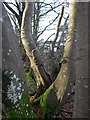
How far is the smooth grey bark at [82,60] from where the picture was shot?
300 centimetres

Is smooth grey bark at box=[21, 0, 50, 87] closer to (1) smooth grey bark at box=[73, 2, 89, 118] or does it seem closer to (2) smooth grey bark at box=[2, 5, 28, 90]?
(2) smooth grey bark at box=[2, 5, 28, 90]

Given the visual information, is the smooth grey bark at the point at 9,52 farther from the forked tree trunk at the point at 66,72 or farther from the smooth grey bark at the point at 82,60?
the smooth grey bark at the point at 82,60

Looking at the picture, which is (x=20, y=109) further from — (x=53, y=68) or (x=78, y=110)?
(x=53, y=68)

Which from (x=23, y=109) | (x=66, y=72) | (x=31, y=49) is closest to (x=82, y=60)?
(x=23, y=109)

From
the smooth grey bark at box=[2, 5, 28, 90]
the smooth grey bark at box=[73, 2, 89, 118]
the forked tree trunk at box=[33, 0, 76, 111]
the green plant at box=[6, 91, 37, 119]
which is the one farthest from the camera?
the forked tree trunk at box=[33, 0, 76, 111]

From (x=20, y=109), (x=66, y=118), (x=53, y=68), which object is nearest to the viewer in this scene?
(x=20, y=109)

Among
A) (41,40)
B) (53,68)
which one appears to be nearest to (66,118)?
Answer: (53,68)

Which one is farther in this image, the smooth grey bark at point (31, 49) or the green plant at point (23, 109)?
the smooth grey bark at point (31, 49)

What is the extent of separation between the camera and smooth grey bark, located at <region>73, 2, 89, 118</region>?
118 inches

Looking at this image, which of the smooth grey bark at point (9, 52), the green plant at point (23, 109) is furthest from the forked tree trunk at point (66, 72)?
the green plant at point (23, 109)

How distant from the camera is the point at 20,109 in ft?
11.4

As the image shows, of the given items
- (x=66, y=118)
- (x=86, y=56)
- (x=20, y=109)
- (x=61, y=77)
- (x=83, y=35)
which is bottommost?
(x=66, y=118)

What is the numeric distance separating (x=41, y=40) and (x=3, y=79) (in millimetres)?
6799

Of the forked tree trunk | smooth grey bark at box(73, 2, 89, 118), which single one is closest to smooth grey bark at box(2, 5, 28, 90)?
the forked tree trunk
